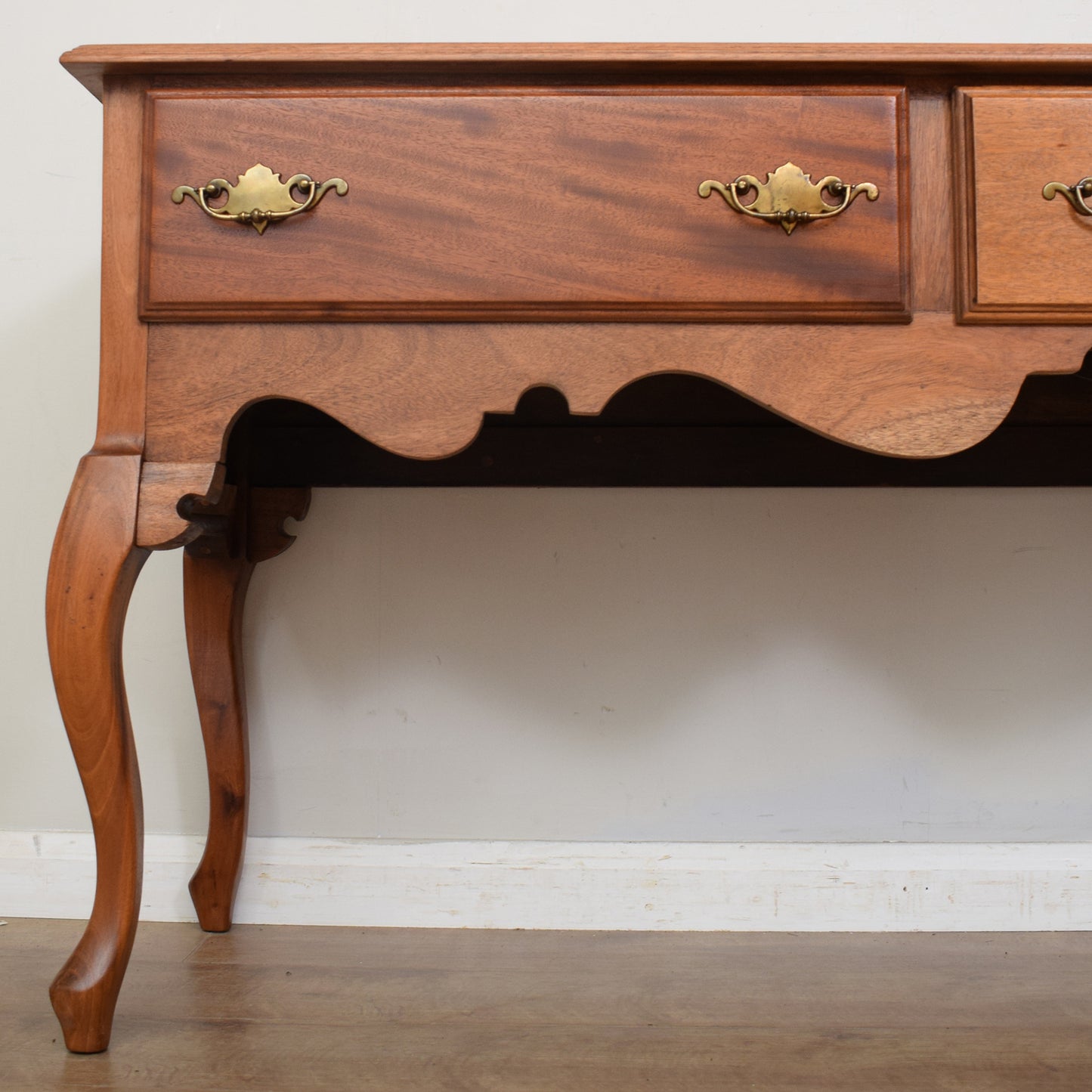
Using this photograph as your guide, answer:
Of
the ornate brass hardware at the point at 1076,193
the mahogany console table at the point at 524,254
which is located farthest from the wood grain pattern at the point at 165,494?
the ornate brass hardware at the point at 1076,193

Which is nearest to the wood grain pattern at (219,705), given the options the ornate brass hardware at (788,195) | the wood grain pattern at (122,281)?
the wood grain pattern at (122,281)

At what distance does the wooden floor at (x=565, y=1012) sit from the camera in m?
0.69

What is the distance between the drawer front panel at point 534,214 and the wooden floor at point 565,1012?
58cm

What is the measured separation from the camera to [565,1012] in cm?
81

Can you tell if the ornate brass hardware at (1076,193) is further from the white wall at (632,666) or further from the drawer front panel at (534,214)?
the white wall at (632,666)

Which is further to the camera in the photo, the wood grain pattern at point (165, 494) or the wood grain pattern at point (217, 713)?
the wood grain pattern at point (217, 713)

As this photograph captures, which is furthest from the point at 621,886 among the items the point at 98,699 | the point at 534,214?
the point at 534,214

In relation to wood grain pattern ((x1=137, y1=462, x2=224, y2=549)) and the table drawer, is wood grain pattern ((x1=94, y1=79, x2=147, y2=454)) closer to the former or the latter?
wood grain pattern ((x1=137, y1=462, x2=224, y2=549))

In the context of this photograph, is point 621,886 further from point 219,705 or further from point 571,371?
point 571,371

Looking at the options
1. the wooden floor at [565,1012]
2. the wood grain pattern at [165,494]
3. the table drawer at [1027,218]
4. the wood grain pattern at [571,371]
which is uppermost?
the table drawer at [1027,218]

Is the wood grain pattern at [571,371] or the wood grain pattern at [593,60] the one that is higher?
the wood grain pattern at [593,60]

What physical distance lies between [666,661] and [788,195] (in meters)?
0.59

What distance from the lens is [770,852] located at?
109 centimetres

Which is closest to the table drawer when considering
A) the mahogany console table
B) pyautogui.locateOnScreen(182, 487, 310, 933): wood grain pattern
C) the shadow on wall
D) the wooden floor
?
the mahogany console table
